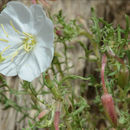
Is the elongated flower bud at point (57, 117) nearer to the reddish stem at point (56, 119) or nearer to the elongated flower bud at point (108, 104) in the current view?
the reddish stem at point (56, 119)

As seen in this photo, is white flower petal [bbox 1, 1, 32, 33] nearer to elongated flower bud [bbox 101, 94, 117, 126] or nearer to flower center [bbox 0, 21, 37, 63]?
flower center [bbox 0, 21, 37, 63]

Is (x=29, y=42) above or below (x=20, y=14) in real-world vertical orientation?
below

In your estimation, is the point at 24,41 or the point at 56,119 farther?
the point at 24,41

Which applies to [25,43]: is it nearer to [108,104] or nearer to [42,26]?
[42,26]

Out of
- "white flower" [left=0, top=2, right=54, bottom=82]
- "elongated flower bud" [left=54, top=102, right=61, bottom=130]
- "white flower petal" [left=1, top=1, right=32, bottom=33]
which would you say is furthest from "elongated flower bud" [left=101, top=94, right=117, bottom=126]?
"white flower petal" [left=1, top=1, right=32, bottom=33]

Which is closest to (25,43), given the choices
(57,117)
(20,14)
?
(20,14)

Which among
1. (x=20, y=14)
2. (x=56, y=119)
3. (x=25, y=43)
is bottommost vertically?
(x=56, y=119)

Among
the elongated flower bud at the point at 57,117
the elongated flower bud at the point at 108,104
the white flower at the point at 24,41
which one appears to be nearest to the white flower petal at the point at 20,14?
the white flower at the point at 24,41
